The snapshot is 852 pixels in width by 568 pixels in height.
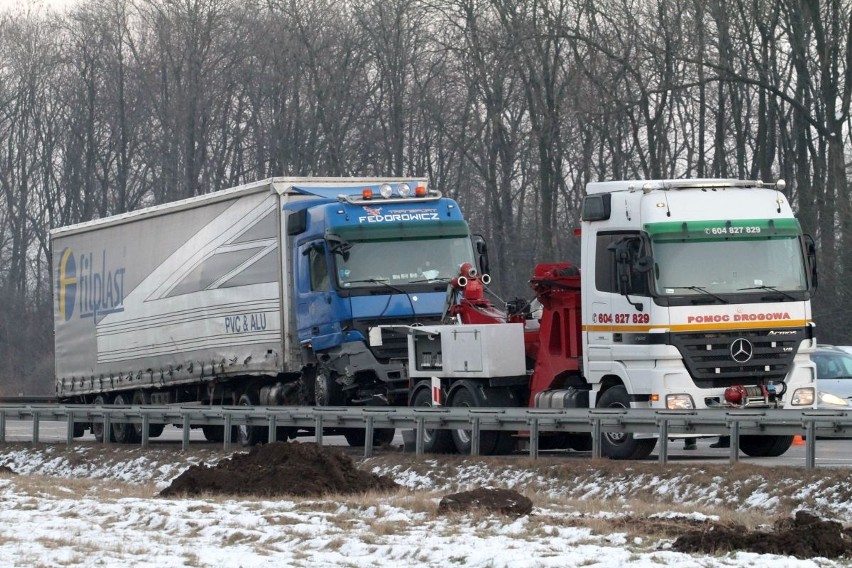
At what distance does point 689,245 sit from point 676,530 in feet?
23.0

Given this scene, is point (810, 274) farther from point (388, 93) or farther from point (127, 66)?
point (127, 66)

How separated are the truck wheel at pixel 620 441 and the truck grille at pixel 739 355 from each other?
907 mm

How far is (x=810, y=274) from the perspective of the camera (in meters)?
18.7

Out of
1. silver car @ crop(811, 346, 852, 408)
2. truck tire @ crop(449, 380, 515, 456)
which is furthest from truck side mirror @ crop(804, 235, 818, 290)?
silver car @ crop(811, 346, 852, 408)

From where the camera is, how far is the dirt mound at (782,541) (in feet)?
34.3

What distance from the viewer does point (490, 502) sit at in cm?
1336

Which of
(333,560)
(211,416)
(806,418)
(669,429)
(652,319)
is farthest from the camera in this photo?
(211,416)

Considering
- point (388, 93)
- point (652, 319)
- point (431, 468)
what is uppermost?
point (388, 93)

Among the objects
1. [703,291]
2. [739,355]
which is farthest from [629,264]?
[739,355]

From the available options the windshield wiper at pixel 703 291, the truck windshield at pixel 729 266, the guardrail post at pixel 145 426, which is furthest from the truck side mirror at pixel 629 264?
the guardrail post at pixel 145 426

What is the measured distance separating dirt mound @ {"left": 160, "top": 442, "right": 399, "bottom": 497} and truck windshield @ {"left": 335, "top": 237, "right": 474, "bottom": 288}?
21.9 feet

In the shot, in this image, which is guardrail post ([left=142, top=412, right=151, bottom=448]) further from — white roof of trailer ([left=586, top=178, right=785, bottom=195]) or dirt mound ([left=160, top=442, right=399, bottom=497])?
white roof of trailer ([left=586, top=178, right=785, bottom=195])

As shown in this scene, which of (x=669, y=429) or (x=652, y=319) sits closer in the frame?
(x=669, y=429)

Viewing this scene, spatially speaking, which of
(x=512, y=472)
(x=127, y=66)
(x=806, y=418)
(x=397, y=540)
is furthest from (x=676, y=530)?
(x=127, y=66)
